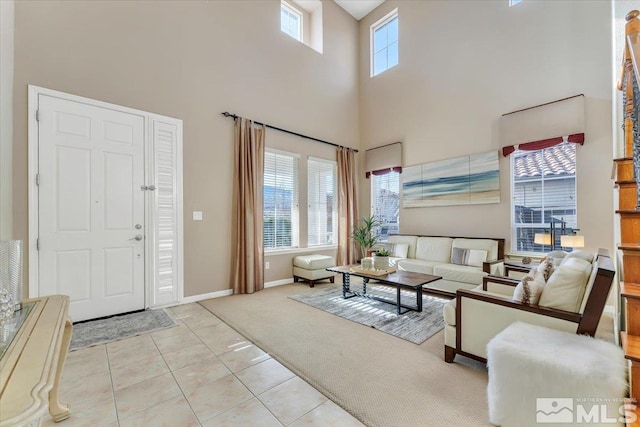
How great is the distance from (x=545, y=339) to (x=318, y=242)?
13.9 ft

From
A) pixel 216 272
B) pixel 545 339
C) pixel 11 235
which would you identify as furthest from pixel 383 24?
pixel 11 235

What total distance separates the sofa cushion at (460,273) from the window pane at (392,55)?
14.2 ft

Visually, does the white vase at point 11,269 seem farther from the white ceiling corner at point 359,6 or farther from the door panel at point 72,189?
the white ceiling corner at point 359,6

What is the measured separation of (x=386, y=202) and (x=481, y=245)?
216cm

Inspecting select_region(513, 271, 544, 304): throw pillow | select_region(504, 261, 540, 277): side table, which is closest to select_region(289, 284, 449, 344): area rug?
select_region(504, 261, 540, 277): side table

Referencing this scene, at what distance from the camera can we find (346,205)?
5.96 metres

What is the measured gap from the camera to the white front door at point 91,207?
9.66 feet

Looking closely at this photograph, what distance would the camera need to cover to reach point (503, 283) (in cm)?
286

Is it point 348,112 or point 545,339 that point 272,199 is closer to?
point 348,112

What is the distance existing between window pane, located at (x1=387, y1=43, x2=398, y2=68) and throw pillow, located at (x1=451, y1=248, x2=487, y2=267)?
161 inches

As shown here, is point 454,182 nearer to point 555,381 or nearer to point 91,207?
point 555,381

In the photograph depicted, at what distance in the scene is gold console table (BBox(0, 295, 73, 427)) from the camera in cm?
66

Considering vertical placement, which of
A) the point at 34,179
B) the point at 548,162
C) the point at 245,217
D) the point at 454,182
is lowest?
the point at 245,217

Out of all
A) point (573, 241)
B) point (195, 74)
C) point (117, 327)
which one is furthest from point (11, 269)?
point (573, 241)
